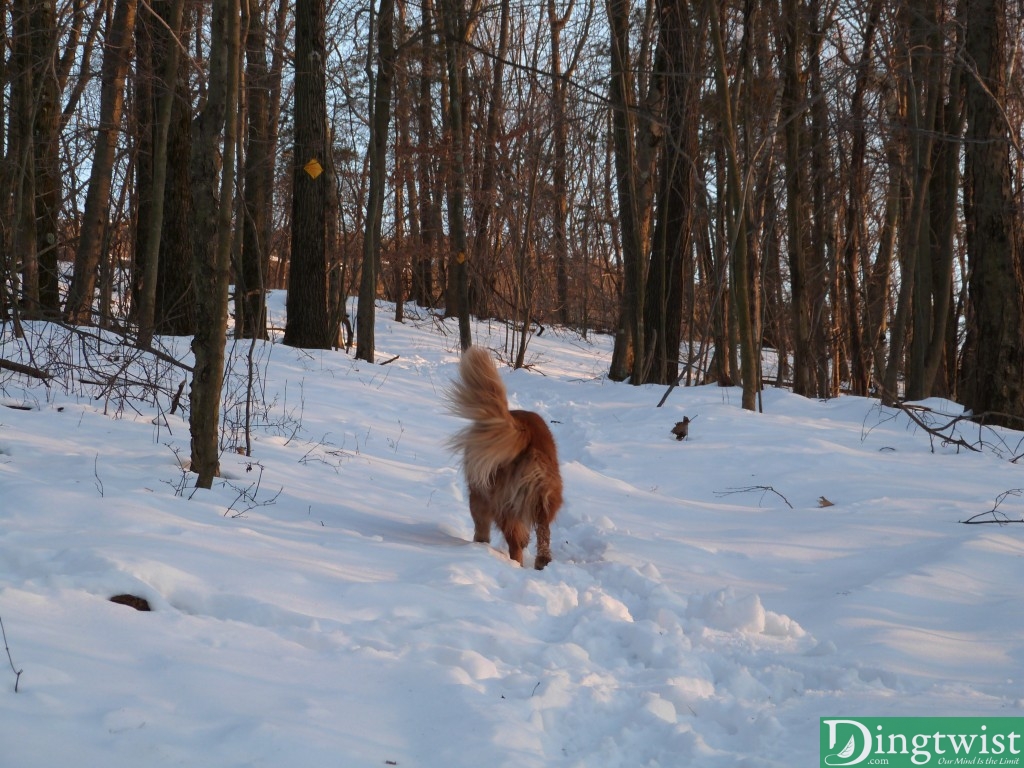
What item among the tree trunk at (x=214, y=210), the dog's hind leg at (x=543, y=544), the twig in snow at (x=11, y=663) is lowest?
the dog's hind leg at (x=543, y=544)

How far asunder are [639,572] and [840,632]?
1245 mm

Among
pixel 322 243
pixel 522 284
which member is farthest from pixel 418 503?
pixel 522 284

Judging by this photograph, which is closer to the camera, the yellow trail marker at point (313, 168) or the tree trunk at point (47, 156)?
the tree trunk at point (47, 156)

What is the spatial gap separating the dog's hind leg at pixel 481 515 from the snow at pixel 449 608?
0.69ft

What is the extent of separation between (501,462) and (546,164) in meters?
16.8

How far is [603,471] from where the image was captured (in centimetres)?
927

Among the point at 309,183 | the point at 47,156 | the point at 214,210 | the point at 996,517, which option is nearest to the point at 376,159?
the point at 309,183

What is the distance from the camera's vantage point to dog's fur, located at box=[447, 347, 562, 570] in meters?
5.30

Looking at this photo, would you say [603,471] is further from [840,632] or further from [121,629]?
[121,629]

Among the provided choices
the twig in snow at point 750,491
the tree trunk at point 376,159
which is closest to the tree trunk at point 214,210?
the twig in snow at point 750,491

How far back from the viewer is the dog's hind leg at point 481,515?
18.4ft

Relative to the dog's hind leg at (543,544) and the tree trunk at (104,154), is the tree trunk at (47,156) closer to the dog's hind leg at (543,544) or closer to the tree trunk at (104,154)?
the tree trunk at (104,154)

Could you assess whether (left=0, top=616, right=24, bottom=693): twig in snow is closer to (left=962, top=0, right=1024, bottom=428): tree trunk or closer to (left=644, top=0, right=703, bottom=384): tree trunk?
(left=962, top=0, right=1024, bottom=428): tree trunk

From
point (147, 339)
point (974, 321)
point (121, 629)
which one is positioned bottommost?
point (121, 629)
